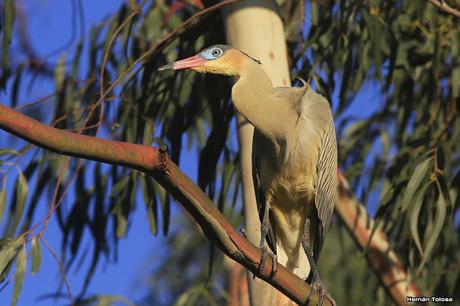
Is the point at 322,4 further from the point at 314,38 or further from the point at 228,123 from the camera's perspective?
the point at 228,123

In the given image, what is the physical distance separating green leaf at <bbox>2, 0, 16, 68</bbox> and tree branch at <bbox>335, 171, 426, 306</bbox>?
5.49ft

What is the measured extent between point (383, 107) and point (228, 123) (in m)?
1.37

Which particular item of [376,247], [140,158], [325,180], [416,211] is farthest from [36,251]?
[376,247]

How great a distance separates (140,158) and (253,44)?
1467 millimetres

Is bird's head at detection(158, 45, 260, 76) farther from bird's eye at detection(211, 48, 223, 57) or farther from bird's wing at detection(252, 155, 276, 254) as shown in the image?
bird's wing at detection(252, 155, 276, 254)

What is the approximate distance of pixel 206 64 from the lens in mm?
3115

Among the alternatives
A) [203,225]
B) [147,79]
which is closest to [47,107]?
[147,79]

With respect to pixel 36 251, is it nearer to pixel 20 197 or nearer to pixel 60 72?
pixel 20 197

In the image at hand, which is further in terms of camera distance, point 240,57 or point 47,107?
point 47,107

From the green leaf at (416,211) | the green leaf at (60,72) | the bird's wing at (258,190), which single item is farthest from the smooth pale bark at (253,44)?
the green leaf at (60,72)

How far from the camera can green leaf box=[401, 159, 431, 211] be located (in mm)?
3529

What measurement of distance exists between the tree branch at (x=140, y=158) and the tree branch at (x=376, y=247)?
1.99m

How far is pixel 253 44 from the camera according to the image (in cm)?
336

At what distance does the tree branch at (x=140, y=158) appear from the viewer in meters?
1.92
